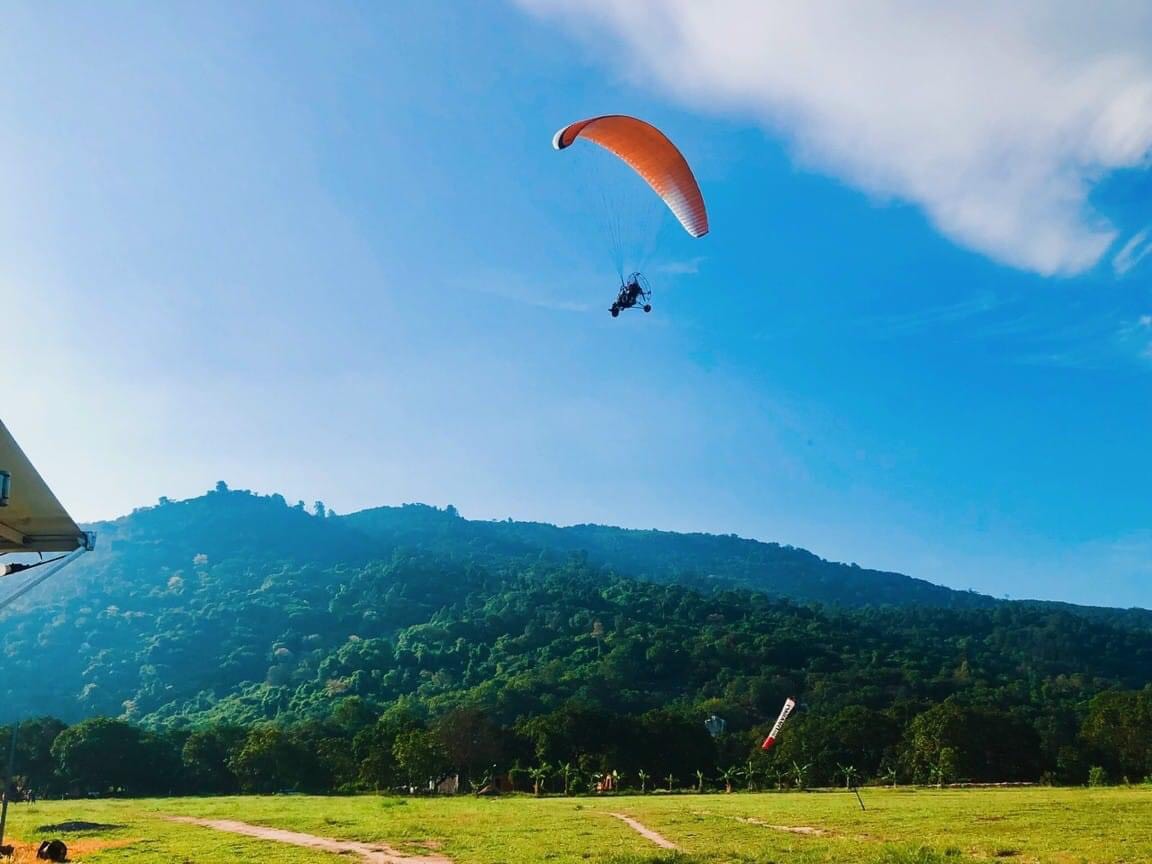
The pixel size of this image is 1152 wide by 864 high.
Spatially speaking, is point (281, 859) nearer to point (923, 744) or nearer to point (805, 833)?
point (805, 833)

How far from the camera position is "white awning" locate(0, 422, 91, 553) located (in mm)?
15367

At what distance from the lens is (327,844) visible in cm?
2828

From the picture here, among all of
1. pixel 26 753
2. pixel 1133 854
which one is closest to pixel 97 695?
pixel 26 753

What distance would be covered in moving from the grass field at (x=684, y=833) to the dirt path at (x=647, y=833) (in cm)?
30

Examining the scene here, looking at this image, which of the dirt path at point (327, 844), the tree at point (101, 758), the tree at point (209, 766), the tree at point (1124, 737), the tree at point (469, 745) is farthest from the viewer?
the tree at point (209, 766)

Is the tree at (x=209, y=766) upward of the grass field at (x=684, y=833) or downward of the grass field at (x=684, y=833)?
downward

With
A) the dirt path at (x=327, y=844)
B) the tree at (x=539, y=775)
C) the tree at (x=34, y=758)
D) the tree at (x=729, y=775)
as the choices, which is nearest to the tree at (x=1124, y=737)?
the tree at (x=729, y=775)

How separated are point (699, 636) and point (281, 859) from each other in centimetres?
17814

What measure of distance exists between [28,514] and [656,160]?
22584 mm

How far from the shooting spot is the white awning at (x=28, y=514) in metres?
15.4

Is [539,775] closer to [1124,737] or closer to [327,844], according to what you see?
[327,844]

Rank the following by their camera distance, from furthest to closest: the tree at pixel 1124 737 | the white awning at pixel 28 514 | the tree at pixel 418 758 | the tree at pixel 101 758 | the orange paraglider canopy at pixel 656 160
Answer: the tree at pixel 101 758 → the tree at pixel 1124 737 → the tree at pixel 418 758 → the orange paraglider canopy at pixel 656 160 → the white awning at pixel 28 514

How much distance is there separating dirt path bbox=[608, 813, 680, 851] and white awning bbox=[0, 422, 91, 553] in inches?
723

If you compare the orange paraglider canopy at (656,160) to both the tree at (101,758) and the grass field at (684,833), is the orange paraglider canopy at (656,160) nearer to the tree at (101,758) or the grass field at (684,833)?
the grass field at (684,833)
